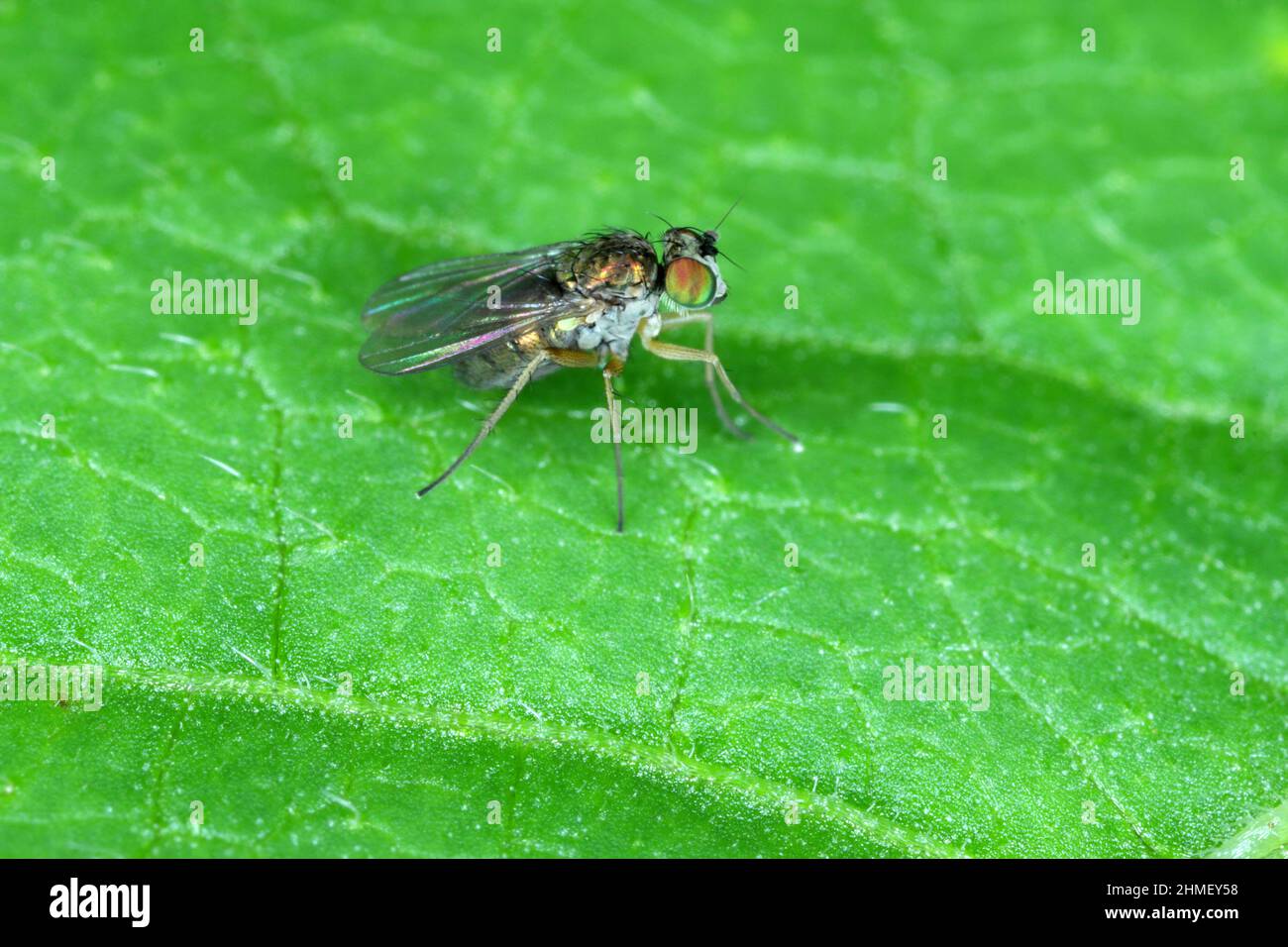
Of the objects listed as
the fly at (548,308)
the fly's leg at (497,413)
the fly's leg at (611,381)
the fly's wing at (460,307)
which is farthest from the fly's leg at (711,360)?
the fly's leg at (497,413)

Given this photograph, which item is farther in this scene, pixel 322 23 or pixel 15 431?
pixel 322 23

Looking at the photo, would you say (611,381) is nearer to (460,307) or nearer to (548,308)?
(548,308)

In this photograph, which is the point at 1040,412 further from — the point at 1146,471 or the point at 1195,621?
the point at 1195,621

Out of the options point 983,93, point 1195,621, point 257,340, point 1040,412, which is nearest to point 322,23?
point 257,340

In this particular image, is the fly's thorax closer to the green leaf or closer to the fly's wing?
the fly's wing

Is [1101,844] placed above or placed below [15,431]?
below

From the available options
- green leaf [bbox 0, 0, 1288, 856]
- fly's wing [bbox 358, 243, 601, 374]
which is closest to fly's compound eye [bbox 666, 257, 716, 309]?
fly's wing [bbox 358, 243, 601, 374]
